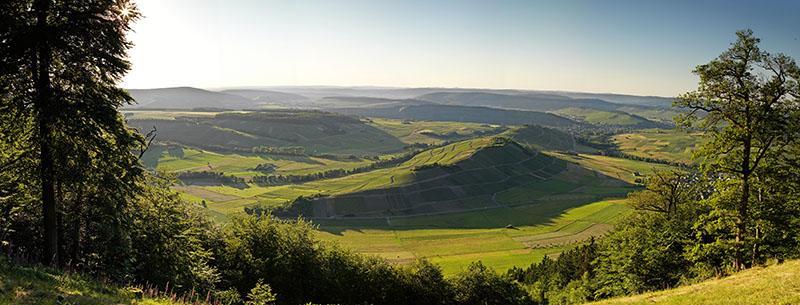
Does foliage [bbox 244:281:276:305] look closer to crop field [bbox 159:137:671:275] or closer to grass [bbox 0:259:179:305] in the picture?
grass [bbox 0:259:179:305]

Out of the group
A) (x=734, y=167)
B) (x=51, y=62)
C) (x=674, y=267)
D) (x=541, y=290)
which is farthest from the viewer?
(x=541, y=290)

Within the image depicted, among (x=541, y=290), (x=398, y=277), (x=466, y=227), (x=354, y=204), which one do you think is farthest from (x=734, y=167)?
(x=354, y=204)

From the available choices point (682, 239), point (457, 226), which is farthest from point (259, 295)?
point (457, 226)

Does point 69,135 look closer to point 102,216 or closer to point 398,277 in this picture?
point 102,216

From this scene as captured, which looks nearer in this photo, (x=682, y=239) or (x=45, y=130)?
(x=45, y=130)

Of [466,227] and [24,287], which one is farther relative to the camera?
[466,227]

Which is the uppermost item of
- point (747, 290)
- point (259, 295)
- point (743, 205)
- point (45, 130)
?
point (45, 130)

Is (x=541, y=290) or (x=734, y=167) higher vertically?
(x=734, y=167)

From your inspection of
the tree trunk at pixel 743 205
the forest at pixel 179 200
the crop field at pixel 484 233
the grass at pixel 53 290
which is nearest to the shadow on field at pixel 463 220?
the crop field at pixel 484 233

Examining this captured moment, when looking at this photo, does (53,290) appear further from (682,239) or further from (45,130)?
(682,239)
